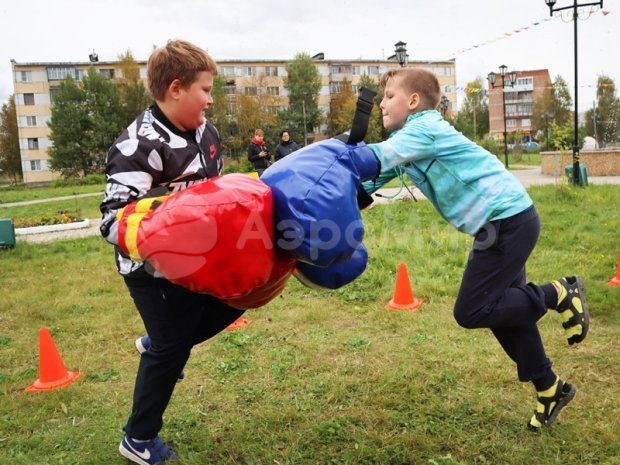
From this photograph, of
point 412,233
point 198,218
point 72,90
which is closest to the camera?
point 198,218

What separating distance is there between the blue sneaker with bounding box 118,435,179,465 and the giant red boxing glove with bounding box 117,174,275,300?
1.08 m

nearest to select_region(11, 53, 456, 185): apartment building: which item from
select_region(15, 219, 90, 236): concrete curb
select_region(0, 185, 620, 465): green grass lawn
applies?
select_region(15, 219, 90, 236): concrete curb

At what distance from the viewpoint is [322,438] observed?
2.85m

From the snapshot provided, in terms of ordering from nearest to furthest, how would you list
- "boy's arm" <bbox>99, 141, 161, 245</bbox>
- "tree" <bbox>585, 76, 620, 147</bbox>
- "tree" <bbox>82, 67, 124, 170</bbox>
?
"boy's arm" <bbox>99, 141, 161, 245</bbox> < "tree" <bbox>82, 67, 124, 170</bbox> < "tree" <bbox>585, 76, 620, 147</bbox>

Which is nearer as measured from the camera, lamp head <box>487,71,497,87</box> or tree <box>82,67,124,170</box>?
lamp head <box>487,71,497,87</box>

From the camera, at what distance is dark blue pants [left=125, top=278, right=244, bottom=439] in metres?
2.51

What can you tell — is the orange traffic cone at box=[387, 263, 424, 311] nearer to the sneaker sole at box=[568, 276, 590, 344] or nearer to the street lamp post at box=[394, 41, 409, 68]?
the sneaker sole at box=[568, 276, 590, 344]

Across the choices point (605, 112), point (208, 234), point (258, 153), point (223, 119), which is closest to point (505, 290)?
point (208, 234)

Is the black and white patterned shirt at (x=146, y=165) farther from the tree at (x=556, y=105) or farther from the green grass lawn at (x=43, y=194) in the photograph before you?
the tree at (x=556, y=105)

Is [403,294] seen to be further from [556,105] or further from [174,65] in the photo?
[556,105]

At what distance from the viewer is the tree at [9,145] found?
210 ft

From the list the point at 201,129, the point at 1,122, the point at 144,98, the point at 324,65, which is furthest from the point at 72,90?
the point at 201,129

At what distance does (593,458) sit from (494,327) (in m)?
0.74

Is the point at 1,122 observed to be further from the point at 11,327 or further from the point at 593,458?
the point at 593,458
